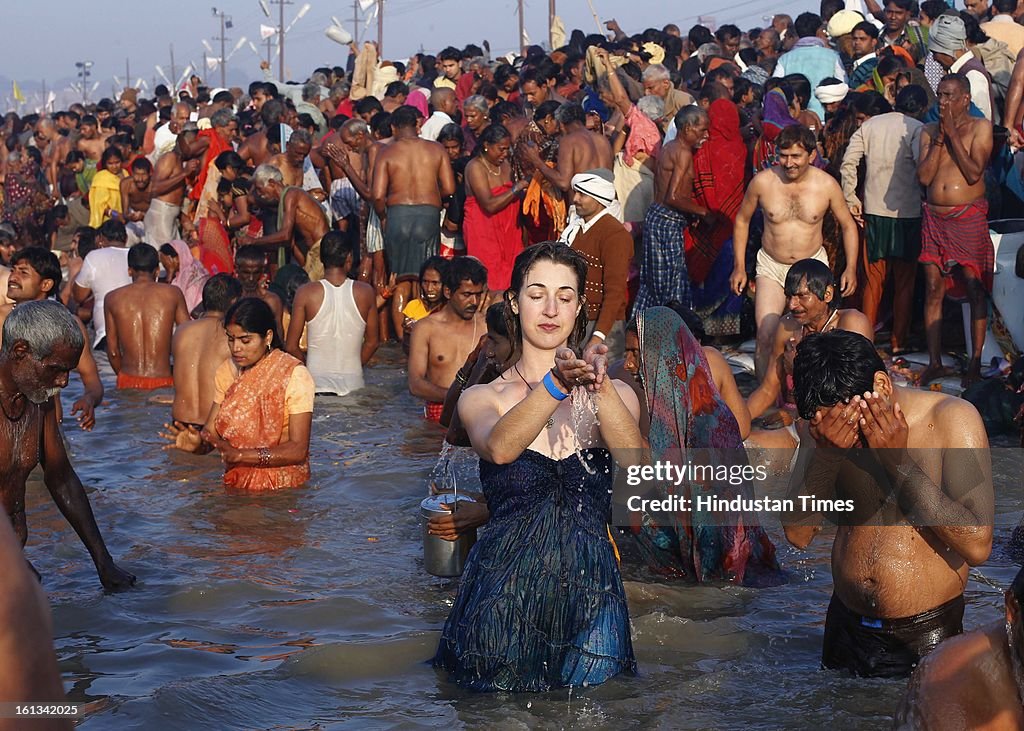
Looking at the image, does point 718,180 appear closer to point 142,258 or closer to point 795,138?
point 795,138

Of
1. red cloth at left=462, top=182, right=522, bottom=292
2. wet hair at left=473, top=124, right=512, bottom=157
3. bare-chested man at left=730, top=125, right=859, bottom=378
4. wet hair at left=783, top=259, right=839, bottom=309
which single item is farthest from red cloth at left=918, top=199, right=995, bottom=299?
red cloth at left=462, top=182, right=522, bottom=292

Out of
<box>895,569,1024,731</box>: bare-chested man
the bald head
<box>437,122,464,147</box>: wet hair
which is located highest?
the bald head

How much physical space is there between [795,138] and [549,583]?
17.5 feet

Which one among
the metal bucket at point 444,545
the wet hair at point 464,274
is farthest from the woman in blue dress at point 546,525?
the wet hair at point 464,274

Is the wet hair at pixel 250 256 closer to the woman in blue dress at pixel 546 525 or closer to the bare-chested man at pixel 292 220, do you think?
the bare-chested man at pixel 292 220

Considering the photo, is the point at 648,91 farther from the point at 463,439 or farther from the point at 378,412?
the point at 463,439

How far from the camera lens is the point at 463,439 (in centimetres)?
507

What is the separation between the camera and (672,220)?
10.2 meters

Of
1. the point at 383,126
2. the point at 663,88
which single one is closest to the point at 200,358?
the point at 383,126

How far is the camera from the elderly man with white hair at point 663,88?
39.6ft

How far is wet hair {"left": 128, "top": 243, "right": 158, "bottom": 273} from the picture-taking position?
9664 mm

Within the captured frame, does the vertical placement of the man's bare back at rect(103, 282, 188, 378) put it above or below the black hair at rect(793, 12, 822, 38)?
below

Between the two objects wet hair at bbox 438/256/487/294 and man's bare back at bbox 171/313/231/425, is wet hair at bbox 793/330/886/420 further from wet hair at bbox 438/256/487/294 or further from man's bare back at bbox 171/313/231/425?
man's bare back at bbox 171/313/231/425

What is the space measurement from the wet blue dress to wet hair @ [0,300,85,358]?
1620 mm
